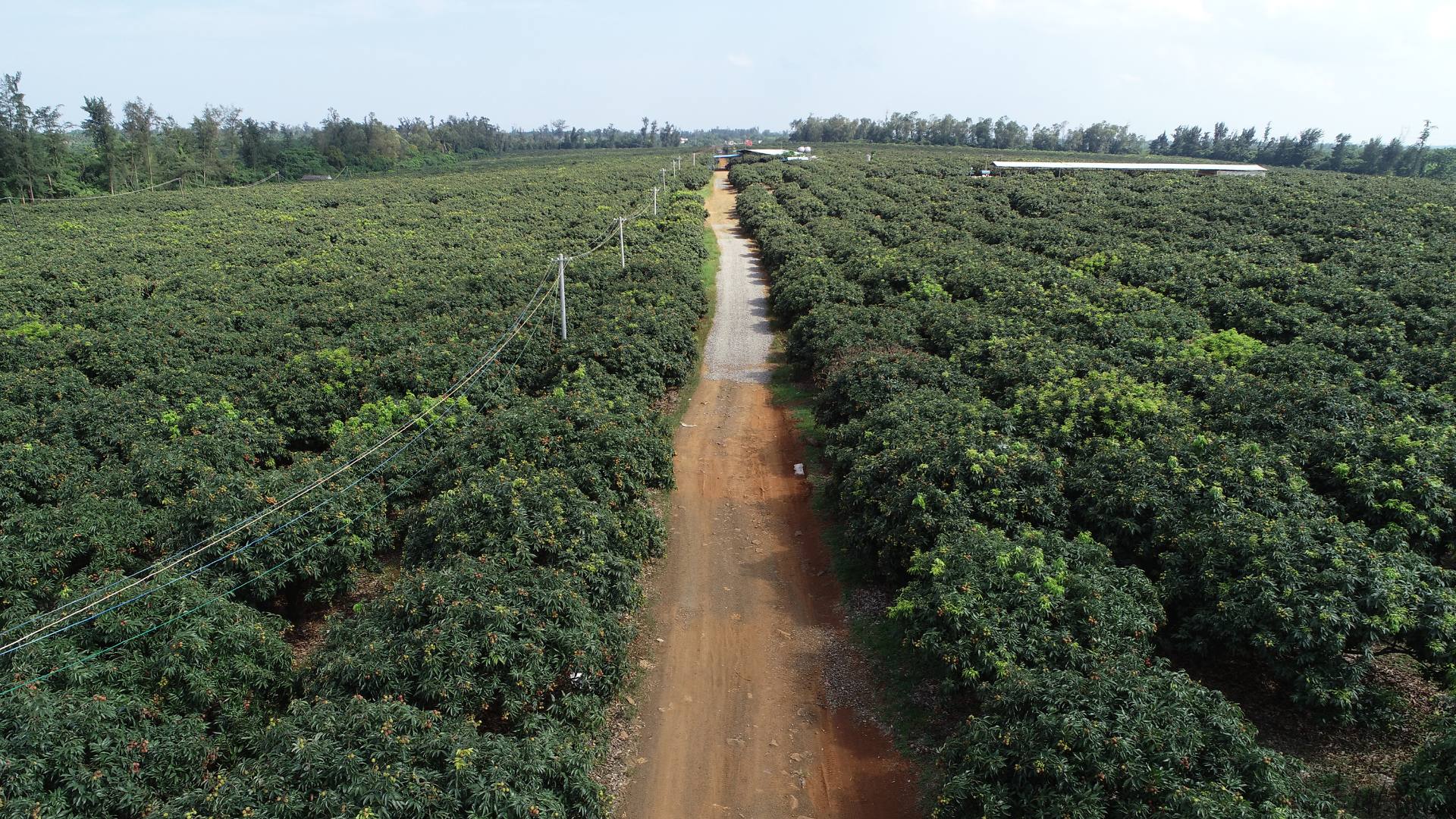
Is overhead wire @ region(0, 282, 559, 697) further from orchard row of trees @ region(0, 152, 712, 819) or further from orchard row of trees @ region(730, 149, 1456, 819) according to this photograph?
orchard row of trees @ region(730, 149, 1456, 819)

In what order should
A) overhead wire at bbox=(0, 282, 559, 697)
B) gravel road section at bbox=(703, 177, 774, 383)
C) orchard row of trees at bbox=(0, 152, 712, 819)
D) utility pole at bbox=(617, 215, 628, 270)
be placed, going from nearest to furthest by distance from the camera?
orchard row of trees at bbox=(0, 152, 712, 819)
overhead wire at bbox=(0, 282, 559, 697)
gravel road section at bbox=(703, 177, 774, 383)
utility pole at bbox=(617, 215, 628, 270)

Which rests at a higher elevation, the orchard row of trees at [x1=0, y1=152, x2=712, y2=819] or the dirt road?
the orchard row of trees at [x1=0, y1=152, x2=712, y2=819]

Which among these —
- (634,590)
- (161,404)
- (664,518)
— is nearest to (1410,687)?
(634,590)

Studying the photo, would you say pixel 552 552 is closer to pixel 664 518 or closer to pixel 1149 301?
pixel 664 518

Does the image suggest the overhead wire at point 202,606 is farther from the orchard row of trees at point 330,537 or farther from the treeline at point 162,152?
the treeline at point 162,152

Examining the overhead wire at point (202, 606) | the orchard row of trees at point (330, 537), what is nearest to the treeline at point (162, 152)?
the orchard row of trees at point (330, 537)

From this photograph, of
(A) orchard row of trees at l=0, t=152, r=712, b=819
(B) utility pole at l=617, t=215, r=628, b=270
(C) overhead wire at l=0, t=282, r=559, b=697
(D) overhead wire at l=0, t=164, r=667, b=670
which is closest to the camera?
(A) orchard row of trees at l=0, t=152, r=712, b=819

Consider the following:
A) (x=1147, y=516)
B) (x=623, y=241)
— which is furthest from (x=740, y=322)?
(x=1147, y=516)

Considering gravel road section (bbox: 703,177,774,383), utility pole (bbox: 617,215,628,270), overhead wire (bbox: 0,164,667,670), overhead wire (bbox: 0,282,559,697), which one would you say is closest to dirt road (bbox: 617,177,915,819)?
gravel road section (bbox: 703,177,774,383)

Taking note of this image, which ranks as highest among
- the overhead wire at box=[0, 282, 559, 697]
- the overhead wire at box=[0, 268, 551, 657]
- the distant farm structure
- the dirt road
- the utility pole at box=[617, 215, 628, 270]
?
the distant farm structure
